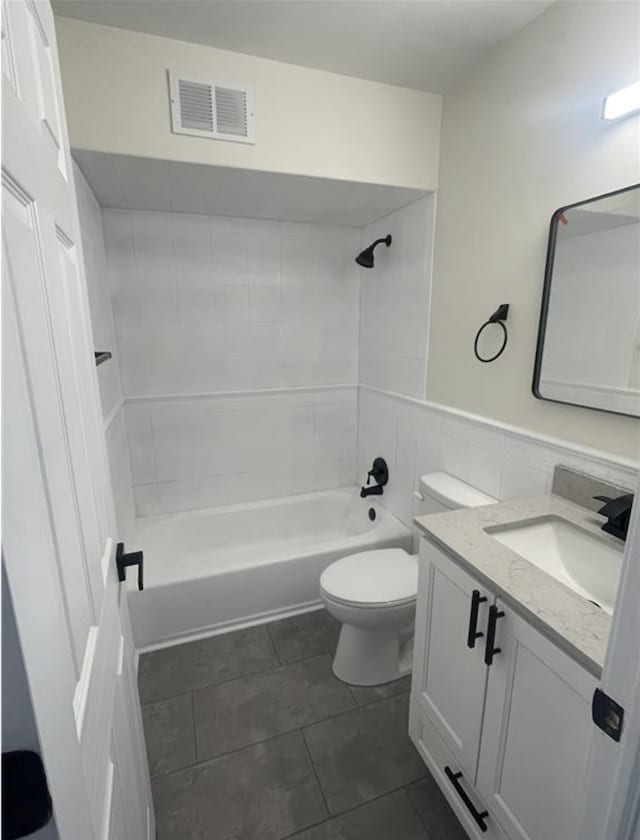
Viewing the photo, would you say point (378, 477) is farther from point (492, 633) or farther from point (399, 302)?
point (492, 633)

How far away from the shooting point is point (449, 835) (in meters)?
1.20

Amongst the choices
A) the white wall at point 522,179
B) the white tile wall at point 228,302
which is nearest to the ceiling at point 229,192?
the white tile wall at point 228,302

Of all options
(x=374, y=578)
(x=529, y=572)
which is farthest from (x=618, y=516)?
(x=374, y=578)

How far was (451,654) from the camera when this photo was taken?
3.66 feet

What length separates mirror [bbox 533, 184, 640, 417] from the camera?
1140 mm

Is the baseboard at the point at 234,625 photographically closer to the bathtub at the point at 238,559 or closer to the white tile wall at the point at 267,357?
the bathtub at the point at 238,559

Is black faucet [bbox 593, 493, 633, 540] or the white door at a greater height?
the white door

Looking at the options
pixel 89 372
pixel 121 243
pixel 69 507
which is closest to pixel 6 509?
pixel 69 507

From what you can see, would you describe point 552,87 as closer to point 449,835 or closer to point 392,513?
point 392,513

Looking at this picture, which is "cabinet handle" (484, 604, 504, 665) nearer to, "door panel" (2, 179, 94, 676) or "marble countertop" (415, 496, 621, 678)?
"marble countertop" (415, 496, 621, 678)

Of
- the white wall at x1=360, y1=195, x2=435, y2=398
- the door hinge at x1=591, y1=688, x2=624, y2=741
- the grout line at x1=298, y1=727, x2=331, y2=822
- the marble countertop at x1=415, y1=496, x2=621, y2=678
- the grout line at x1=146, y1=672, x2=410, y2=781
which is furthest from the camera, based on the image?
the white wall at x1=360, y1=195, x2=435, y2=398

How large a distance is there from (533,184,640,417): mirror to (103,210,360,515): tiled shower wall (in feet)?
4.90

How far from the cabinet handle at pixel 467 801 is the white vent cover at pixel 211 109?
2265 millimetres

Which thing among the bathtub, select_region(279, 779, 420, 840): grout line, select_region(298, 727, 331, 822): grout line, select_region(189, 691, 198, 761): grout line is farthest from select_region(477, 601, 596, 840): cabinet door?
the bathtub
